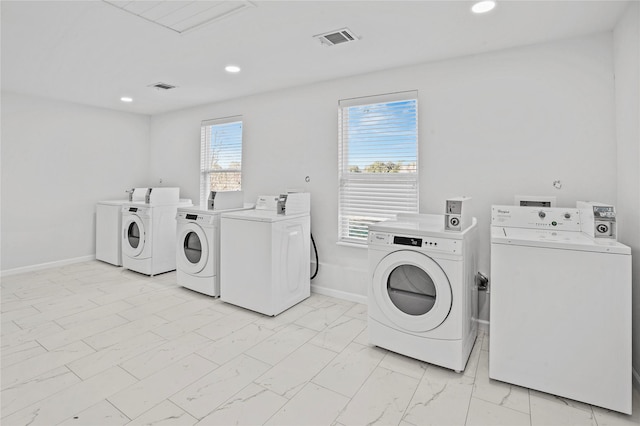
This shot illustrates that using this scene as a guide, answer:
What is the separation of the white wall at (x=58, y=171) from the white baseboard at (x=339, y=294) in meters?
3.95

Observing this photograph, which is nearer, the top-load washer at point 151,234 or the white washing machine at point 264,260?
the white washing machine at point 264,260

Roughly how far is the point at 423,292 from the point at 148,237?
145 inches

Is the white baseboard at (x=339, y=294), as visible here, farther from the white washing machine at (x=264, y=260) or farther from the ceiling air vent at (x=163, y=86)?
the ceiling air vent at (x=163, y=86)

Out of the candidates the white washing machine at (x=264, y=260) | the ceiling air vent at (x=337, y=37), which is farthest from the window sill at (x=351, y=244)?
the ceiling air vent at (x=337, y=37)

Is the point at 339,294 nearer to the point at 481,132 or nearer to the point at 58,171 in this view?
the point at 481,132

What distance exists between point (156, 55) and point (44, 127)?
287 cm

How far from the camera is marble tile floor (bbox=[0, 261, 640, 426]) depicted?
1.78 m

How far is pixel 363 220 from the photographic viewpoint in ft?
11.6

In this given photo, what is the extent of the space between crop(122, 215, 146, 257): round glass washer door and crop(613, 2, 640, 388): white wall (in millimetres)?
5006

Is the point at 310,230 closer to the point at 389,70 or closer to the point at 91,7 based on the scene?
the point at 389,70

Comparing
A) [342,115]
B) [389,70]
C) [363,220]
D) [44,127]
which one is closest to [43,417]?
[363,220]

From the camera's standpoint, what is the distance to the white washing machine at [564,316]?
1.80 m

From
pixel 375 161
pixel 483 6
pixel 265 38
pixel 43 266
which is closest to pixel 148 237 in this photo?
pixel 43 266

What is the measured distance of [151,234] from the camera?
4.33 m
